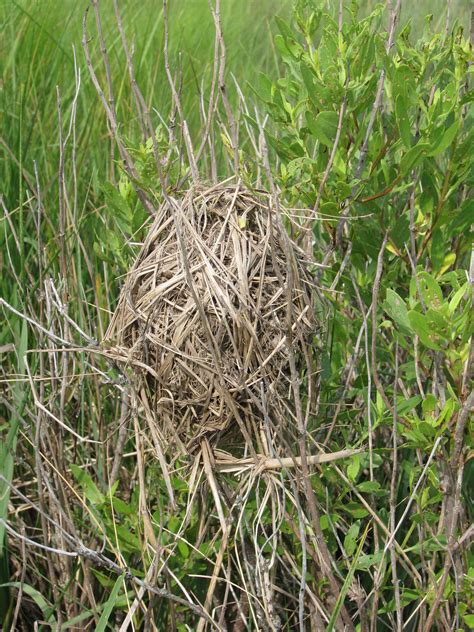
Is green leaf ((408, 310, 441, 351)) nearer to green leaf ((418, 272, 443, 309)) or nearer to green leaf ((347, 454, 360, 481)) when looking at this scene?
green leaf ((418, 272, 443, 309))

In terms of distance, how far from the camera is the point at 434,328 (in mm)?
1390

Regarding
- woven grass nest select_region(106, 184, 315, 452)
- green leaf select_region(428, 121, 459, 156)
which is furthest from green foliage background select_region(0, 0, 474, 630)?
woven grass nest select_region(106, 184, 315, 452)

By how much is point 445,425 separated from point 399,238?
41 cm

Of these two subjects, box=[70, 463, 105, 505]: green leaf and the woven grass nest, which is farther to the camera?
box=[70, 463, 105, 505]: green leaf

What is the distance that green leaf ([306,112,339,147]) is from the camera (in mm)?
1474

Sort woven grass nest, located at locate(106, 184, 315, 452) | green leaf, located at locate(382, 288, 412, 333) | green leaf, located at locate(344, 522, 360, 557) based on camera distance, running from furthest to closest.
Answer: green leaf, located at locate(344, 522, 360, 557)
green leaf, located at locate(382, 288, 412, 333)
woven grass nest, located at locate(106, 184, 315, 452)

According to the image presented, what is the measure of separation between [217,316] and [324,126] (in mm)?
415

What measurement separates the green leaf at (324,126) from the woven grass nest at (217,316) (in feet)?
0.59

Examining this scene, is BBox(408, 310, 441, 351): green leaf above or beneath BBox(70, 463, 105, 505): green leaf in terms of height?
above

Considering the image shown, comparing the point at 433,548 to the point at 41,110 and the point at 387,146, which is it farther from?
the point at 41,110

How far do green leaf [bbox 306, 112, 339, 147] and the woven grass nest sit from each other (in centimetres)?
18

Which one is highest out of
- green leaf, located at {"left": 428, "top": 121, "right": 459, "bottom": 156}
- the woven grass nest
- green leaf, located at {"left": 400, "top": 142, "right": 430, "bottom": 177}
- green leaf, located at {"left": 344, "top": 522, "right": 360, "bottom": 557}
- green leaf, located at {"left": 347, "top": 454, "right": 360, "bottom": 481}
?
green leaf, located at {"left": 428, "top": 121, "right": 459, "bottom": 156}

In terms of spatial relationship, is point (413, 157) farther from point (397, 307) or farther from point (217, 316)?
point (217, 316)

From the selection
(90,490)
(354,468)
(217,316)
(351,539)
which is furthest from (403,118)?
(90,490)
